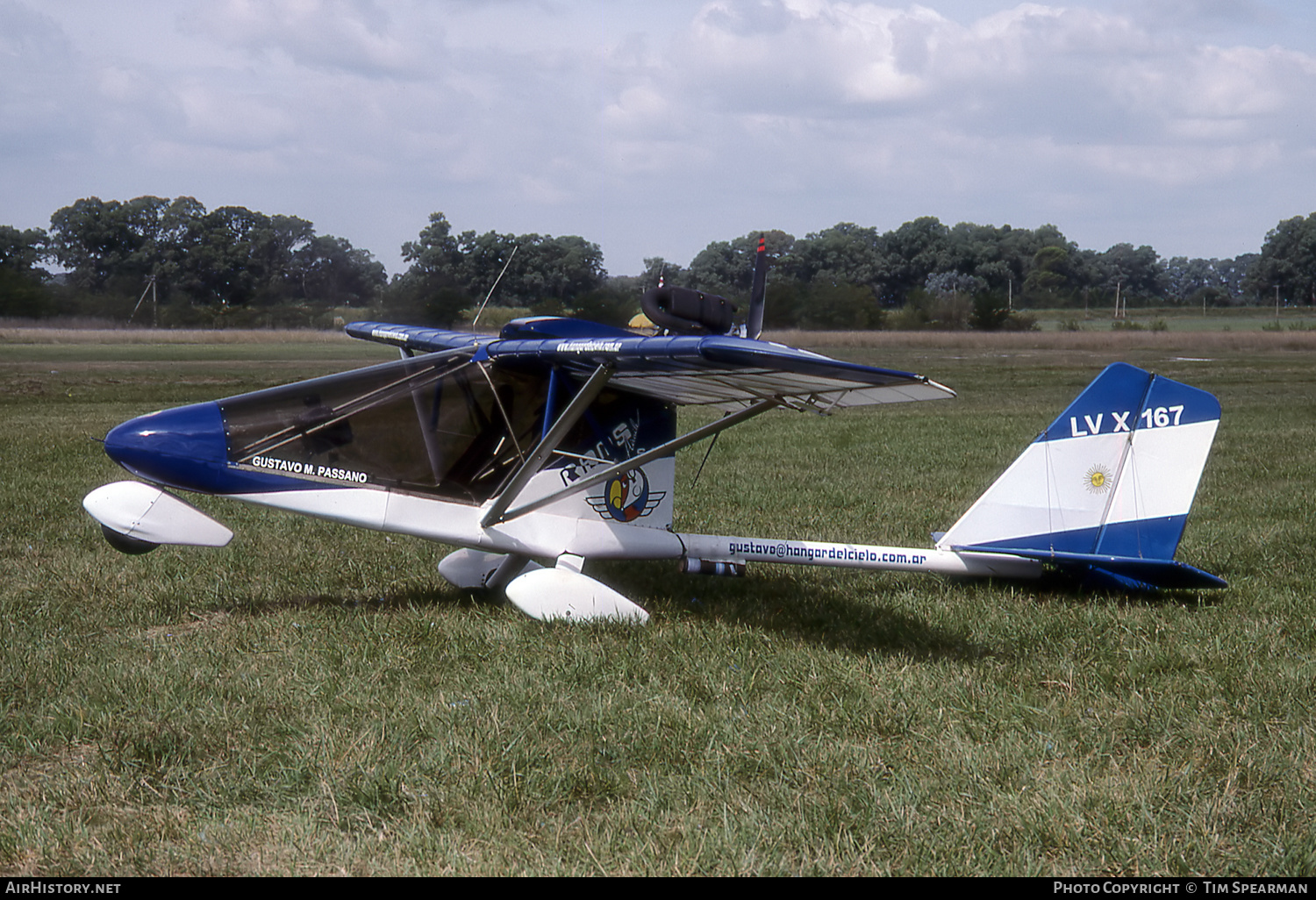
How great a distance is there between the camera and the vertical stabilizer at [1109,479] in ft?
23.0

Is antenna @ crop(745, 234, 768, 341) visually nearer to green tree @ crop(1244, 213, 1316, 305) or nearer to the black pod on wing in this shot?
the black pod on wing

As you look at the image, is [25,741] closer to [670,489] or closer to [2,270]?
[670,489]

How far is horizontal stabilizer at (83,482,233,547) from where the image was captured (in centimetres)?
586

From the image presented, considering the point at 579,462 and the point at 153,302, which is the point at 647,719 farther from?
the point at 153,302

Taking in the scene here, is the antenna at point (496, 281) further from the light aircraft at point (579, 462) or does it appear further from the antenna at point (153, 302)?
the antenna at point (153, 302)

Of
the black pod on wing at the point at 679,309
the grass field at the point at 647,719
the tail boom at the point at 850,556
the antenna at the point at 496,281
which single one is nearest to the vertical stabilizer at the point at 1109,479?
the tail boom at the point at 850,556

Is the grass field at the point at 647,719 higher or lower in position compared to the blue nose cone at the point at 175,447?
lower

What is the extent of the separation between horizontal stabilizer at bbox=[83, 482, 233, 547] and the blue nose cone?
0.37ft

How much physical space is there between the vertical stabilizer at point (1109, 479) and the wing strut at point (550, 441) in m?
2.90

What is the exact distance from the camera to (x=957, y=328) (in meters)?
46.6

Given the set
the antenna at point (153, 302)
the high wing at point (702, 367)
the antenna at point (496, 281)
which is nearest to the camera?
the high wing at point (702, 367)

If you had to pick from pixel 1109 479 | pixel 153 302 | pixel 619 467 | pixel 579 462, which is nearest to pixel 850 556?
pixel 619 467

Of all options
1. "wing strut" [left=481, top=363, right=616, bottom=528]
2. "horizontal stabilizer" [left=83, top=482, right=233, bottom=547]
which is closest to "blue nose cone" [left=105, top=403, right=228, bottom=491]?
"horizontal stabilizer" [left=83, top=482, right=233, bottom=547]

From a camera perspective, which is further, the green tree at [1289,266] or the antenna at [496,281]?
the green tree at [1289,266]
